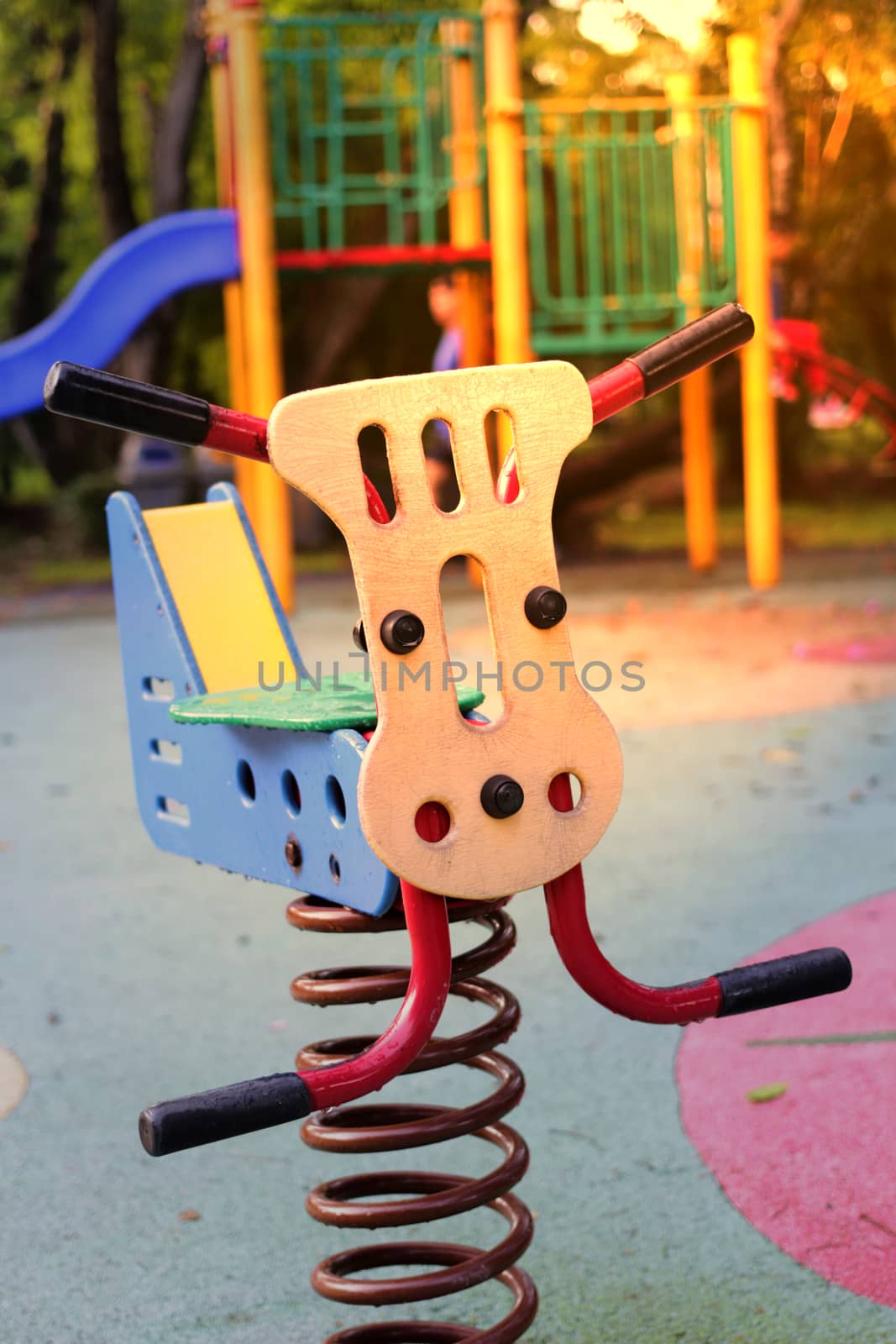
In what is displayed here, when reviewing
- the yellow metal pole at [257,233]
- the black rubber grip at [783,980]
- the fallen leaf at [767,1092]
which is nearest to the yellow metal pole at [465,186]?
the yellow metal pole at [257,233]

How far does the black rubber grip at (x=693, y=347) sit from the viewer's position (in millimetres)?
1854

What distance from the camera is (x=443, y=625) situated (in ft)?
5.50

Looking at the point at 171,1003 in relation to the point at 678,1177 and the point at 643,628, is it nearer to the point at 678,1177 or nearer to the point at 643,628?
the point at 678,1177

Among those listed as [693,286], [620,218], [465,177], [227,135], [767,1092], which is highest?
[227,135]

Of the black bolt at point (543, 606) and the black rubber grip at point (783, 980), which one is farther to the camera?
the black rubber grip at point (783, 980)

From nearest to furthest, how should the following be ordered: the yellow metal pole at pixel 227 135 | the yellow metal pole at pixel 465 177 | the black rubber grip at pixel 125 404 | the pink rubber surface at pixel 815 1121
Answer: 1. the black rubber grip at pixel 125 404
2. the pink rubber surface at pixel 815 1121
3. the yellow metal pole at pixel 227 135
4. the yellow metal pole at pixel 465 177

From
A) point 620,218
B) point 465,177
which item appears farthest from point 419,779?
point 465,177

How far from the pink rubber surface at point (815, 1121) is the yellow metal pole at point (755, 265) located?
724 cm

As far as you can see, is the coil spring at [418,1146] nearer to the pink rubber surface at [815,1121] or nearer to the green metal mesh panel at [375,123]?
the pink rubber surface at [815,1121]

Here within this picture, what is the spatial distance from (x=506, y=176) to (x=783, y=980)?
29.8 feet

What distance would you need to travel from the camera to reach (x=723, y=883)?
14.1 ft

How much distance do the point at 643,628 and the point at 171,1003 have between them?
19.8ft

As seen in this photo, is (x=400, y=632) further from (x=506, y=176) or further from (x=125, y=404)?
(x=506, y=176)

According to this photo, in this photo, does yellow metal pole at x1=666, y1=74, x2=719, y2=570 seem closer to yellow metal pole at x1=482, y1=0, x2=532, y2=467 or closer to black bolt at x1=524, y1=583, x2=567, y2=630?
yellow metal pole at x1=482, y1=0, x2=532, y2=467
